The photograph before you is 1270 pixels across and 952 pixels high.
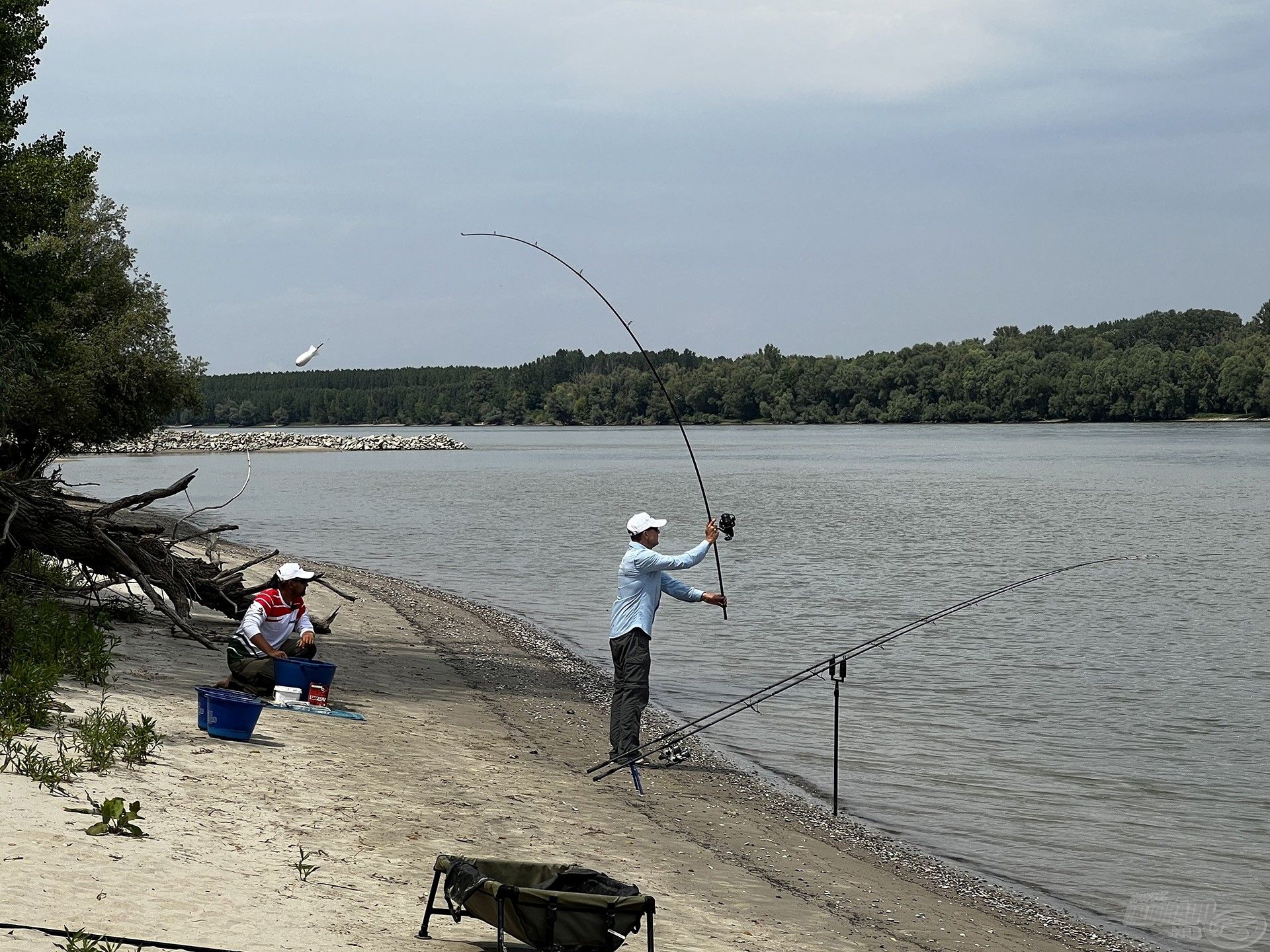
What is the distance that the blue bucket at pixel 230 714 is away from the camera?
8258 mm

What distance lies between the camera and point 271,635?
9.82m

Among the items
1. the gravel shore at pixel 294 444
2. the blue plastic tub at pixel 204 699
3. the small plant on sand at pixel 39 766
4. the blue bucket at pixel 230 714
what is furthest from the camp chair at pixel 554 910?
the gravel shore at pixel 294 444

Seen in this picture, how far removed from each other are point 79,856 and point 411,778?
286 centimetres

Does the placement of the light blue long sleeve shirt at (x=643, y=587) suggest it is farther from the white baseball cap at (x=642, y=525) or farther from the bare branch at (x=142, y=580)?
the bare branch at (x=142, y=580)

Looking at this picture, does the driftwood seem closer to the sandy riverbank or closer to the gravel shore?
the sandy riverbank

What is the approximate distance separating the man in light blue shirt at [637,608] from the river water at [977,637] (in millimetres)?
1987

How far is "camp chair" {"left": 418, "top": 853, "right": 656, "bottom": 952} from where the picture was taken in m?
5.04

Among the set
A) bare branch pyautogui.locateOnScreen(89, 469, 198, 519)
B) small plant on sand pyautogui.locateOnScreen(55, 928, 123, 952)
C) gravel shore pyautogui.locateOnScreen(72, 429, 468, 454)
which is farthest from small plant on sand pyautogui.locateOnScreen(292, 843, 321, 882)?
gravel shore pyautogui.locateOnScreen(72, 429, 468, 454)

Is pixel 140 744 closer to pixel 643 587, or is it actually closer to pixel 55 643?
pixel 55 643

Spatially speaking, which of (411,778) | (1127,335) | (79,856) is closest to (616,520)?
(411,778)

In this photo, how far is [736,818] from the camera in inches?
343

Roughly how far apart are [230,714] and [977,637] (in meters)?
12.6

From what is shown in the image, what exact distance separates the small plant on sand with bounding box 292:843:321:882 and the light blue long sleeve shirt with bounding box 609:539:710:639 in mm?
2882

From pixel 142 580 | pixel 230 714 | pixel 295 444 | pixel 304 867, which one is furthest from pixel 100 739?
pixel 295 444
